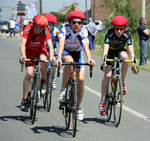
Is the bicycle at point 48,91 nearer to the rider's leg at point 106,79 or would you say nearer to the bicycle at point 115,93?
the rider's leg at point 106,79

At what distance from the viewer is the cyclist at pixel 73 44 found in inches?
273

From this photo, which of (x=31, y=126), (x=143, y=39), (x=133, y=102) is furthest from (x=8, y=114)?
(x=143, y=39)

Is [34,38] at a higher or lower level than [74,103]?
higher

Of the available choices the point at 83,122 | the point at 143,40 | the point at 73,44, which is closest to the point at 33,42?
the point at 73,44

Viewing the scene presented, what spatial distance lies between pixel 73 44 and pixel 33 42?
993 mm

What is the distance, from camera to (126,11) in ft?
101

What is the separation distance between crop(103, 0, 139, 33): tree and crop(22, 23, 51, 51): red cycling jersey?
22.4 metres

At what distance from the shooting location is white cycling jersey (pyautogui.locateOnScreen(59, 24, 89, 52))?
710 centimetres

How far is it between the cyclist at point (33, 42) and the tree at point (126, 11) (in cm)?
2233

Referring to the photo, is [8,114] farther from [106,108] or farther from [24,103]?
[106,108]

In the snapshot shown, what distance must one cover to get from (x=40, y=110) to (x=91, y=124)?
1572mm

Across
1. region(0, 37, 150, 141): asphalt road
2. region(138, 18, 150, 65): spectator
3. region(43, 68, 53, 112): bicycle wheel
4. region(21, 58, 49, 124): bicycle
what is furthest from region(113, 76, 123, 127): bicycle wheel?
region(138, 18, 150, 65): spectator

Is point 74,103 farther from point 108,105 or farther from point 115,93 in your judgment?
Answer: point 108,105

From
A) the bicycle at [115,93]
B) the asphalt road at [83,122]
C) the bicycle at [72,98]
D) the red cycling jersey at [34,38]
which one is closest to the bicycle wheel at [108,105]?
the bicycle at [115,93]
